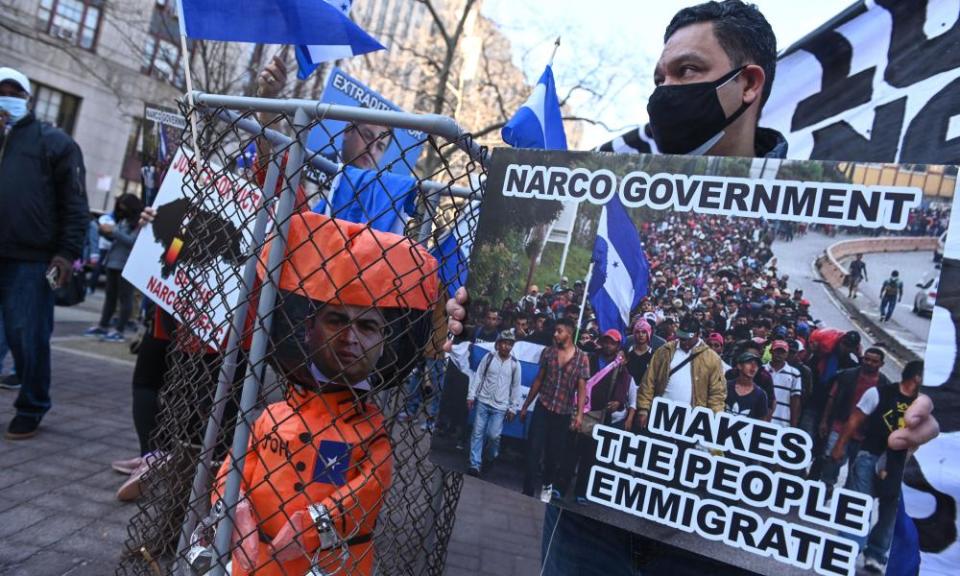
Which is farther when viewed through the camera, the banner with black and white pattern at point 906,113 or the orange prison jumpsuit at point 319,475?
the orange prison jumpsuit at point 319,475

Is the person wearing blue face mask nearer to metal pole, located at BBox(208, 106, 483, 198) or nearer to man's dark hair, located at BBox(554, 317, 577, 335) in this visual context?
metal pole, located at BBox(208, 106, 483, 198)

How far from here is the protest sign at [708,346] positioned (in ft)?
4.11

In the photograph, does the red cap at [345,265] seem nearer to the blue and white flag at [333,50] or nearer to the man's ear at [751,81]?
the blue and white flag at [333,50]

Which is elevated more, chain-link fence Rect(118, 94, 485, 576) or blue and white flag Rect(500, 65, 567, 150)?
blue and white flag Rect(500, 65, 567, 150)

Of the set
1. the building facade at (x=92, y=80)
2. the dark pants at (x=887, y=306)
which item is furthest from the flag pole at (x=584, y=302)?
the building facade at (x=92, y=80)

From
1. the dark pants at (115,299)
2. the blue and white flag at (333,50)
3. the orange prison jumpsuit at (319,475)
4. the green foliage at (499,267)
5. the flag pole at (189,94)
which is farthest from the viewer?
the dark pants at (115,299)

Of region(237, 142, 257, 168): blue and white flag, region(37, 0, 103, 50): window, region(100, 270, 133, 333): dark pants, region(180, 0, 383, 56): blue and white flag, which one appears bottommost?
region(100, 270, 133, 333): dark pants

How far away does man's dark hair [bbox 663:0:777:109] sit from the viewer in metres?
1.91

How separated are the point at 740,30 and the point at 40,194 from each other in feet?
13.6

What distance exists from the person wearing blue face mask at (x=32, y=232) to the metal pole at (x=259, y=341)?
120 inches

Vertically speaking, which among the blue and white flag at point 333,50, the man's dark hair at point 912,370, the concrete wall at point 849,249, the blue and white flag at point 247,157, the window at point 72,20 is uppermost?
the window at point 72,20

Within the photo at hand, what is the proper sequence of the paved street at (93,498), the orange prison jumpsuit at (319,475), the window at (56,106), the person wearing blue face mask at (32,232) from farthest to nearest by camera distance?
the window at (56,106)
the person wearing blue face mask at (32,232)
the paved street at (93,498)
the orange prison jumpsuit at (319,475)

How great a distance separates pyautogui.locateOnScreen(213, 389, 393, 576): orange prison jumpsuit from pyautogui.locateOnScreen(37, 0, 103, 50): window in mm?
23345

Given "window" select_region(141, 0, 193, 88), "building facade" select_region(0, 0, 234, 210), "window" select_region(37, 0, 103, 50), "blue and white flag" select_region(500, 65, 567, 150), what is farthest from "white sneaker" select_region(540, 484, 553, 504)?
"window" select_region(37, 0, 103, 50)
